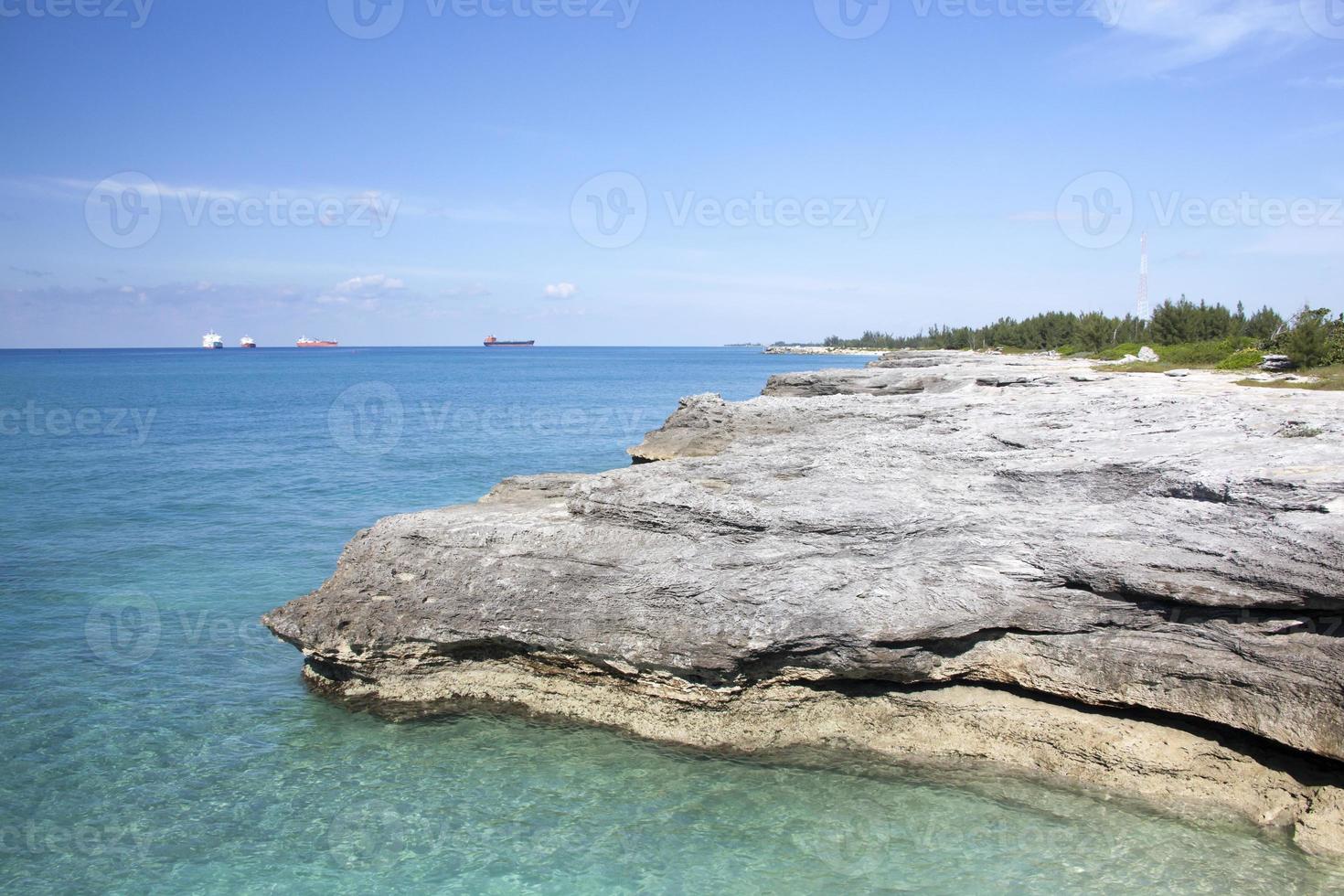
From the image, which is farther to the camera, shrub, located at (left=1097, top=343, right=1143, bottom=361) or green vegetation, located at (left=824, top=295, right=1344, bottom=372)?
shrub, located at (left=1097, top=343, right=1143, bottom=361)

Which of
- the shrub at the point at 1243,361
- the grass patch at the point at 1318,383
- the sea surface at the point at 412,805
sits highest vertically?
the shrub at the point at 1243,361

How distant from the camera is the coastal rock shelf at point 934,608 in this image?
8.44 m

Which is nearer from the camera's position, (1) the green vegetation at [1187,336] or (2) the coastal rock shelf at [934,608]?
(2) the coastal rock shelf at [934,608]

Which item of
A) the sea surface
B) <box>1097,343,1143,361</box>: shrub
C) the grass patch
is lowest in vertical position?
the sea surface

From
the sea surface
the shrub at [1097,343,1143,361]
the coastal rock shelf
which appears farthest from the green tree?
the sea surface

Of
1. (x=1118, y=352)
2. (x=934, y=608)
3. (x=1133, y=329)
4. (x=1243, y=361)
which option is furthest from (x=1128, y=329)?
(x=934, y=608)

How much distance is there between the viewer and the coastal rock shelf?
27.7 feet

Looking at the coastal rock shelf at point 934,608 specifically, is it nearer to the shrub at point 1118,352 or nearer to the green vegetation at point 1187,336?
the green vegetation at point 1187,336

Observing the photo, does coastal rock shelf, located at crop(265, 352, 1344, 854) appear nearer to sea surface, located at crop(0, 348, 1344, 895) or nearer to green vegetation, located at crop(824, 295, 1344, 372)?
sea surface, located at crop(0, 348, 1344, 895)

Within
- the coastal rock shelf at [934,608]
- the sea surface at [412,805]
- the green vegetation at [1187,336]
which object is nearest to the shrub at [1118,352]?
the green vegetation at [1187,336]

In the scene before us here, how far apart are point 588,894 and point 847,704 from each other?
4045mm

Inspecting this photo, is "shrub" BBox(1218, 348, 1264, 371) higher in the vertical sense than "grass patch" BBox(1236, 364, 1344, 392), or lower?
higher

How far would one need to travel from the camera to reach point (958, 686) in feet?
32.3

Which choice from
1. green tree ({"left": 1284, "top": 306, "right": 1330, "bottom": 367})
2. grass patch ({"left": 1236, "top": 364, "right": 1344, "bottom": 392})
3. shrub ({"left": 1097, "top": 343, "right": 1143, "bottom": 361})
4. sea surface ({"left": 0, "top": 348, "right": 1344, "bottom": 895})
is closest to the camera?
sea surface ({"left": 0, "top": 348, "right": 1344, "bottom": 895})
